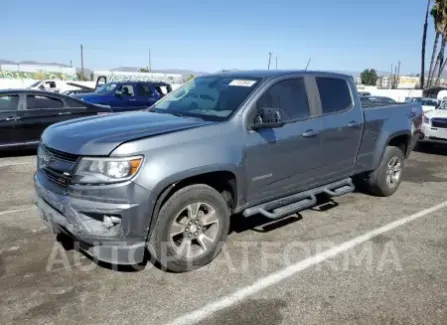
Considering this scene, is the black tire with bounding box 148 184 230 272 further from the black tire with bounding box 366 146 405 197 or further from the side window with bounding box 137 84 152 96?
the side window with bounding box 137 84 152 96

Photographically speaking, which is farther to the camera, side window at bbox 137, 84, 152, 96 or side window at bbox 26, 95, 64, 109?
side window at bbox 137, 84, 152, 96

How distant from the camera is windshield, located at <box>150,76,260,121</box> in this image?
13.6 ft

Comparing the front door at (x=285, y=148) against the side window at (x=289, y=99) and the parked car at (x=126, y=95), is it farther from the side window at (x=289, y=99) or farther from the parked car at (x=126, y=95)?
the parked car at (x=126, y=95)

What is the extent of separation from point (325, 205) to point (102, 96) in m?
10.0

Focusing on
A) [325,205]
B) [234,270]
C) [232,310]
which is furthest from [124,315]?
[325,205]

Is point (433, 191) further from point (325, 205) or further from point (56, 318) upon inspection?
point (56, 318)

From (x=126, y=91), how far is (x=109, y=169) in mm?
11572

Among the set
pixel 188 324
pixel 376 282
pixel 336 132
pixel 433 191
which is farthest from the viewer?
pixel 433 191

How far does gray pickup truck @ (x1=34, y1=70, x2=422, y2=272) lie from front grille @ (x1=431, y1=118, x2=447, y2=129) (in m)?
6.16

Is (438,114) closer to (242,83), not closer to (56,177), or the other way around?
(242,83)

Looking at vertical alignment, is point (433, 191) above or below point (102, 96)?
below

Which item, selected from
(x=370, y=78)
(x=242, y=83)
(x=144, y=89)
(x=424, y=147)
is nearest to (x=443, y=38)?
(x=424, y=147)

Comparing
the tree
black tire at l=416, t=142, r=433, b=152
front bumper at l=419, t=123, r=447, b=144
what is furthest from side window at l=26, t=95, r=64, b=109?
the tree

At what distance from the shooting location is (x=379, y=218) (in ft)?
17.4
